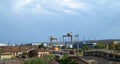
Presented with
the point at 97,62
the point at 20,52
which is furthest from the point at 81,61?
the point at 20,52

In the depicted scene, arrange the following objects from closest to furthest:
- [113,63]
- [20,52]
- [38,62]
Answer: [113,63] < [38,62] < [20,52]

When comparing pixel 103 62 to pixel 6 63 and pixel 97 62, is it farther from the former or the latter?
pixel 6 63

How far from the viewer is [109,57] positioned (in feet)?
134

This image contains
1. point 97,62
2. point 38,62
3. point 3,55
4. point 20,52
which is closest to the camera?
point 97,62

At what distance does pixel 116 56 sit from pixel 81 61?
211 inches

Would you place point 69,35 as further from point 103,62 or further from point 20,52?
point 103,62

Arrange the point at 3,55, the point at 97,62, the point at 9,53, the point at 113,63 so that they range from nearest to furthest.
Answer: the point at 113,63
the point at 97,62
the point at 3,55
the point at 9,53

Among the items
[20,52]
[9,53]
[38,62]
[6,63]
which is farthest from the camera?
[20,52]

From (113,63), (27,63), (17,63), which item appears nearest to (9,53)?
(17,63)

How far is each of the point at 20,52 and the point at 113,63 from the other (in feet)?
164

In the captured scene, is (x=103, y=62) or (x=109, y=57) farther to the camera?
(x=109, y=57)

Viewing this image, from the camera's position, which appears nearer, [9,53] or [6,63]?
[6,63]

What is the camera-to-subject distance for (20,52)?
80750 mm

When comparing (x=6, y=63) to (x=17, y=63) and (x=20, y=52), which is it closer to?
(x=17, y=63)
